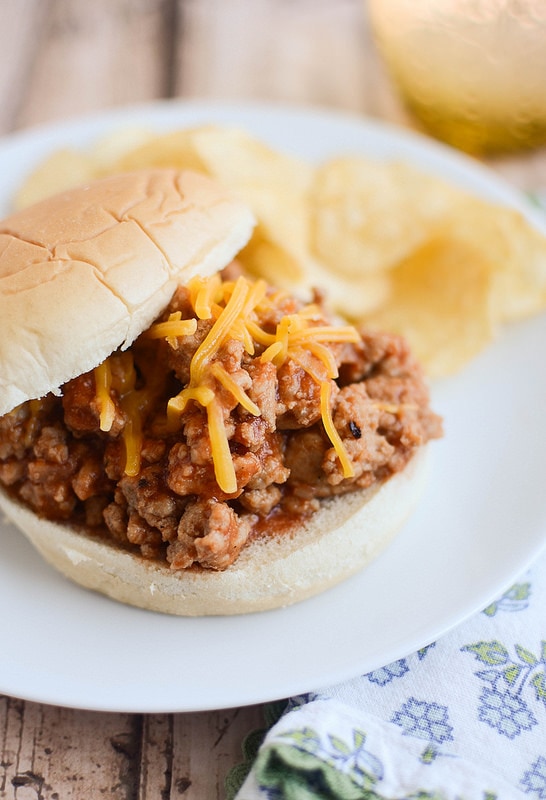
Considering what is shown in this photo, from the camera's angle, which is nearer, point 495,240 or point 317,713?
point 317,713

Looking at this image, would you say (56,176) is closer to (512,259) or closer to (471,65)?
(512,259)

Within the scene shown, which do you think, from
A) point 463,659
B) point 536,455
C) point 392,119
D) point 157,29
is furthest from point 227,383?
point 157,29

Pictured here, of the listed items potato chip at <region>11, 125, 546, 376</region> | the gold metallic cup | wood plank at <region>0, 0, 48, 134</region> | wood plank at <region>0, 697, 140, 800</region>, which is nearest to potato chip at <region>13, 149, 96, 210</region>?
potato chip at <region>11, 125, 546, 376</region>

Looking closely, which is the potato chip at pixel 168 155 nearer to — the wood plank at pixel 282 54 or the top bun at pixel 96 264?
the top bun at pixel 96 264

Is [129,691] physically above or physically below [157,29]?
below

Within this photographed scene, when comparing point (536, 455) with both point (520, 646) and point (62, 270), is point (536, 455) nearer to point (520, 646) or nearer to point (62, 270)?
point (520, 646)

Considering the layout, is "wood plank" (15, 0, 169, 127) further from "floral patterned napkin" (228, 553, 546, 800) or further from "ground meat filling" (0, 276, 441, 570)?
"floral patterned napkin" (228, 553, 546, 800)
